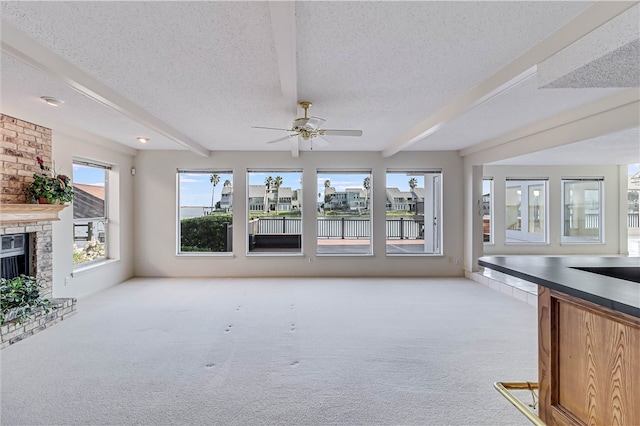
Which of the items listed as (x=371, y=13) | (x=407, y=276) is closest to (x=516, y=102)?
(x=371, y=13)

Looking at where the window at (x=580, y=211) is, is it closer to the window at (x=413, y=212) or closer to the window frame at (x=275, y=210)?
the window at (x=413, y=212)

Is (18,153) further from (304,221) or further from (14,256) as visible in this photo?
(304,221)

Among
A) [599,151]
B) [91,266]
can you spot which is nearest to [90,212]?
[91,266]

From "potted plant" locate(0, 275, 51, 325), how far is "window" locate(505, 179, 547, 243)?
9116 mm

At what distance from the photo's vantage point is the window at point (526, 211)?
8.20 meters

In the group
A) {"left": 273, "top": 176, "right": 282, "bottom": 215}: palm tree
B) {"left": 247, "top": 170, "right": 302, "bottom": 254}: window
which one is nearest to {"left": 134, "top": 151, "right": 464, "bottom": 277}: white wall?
{"left": 247, "top": 170, "right": 302, "bottom": 254}: window

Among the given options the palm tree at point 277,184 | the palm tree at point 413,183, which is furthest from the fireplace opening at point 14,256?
the palm tree at point 413,183

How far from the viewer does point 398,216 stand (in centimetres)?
695

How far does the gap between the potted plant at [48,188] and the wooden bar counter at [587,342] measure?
16.1ft

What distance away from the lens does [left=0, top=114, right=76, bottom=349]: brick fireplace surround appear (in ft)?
11.9

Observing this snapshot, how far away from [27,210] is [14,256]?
2.07ft

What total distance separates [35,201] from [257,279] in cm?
349

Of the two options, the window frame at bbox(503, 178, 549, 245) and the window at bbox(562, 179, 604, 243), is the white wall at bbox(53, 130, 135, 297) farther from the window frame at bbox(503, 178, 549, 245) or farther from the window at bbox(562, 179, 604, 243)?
the window at bbox(562, 179, 604, 243)

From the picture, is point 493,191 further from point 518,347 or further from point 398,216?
point 518,347
